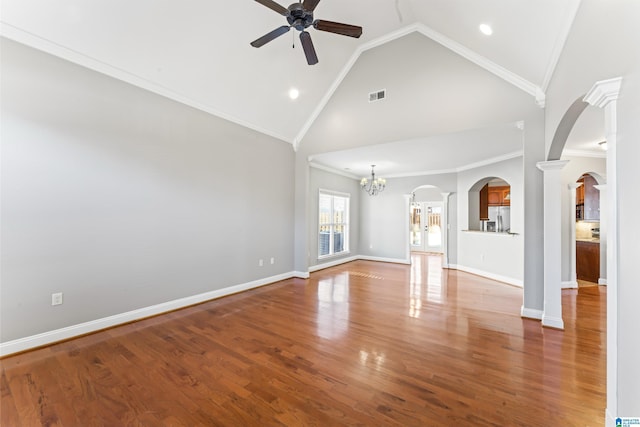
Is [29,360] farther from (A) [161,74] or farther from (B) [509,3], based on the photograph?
(B) [509,3]

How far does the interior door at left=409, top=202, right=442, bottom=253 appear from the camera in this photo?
1027cm

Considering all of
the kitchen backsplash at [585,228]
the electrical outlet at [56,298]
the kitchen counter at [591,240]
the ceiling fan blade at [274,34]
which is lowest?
the electrical outlet at [56,298]

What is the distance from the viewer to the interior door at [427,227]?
10266 millimetres

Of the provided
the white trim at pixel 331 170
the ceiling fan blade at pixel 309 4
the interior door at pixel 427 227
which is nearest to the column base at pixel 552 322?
the ceiling fan blade at pixel 309 4

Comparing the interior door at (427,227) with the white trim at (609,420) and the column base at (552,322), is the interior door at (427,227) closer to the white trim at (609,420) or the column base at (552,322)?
the column base at (552,322)

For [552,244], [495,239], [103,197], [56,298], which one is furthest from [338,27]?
[495,239]

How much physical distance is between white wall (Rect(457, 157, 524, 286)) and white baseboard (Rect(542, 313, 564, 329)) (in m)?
2.00

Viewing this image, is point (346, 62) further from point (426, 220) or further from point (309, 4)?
point (426, 220)

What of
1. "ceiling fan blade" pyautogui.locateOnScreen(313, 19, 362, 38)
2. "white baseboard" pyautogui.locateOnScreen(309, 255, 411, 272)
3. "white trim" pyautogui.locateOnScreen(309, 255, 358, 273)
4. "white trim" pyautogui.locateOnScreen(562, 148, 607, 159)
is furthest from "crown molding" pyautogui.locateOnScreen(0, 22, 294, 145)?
"white trim" pyautogui.locateOnScreen(562, 148, 607, 159)

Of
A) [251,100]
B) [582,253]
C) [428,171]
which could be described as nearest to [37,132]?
[251,100]

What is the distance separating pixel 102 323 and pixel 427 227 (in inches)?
405

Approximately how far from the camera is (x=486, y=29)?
3.07 m

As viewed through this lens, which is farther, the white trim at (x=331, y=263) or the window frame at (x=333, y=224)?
the window frame at (x=333, y=224)

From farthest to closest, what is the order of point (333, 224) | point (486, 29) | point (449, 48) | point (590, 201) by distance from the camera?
point (333, 224)
point (590, 201)
point (449, 48)
point (486, 29)
